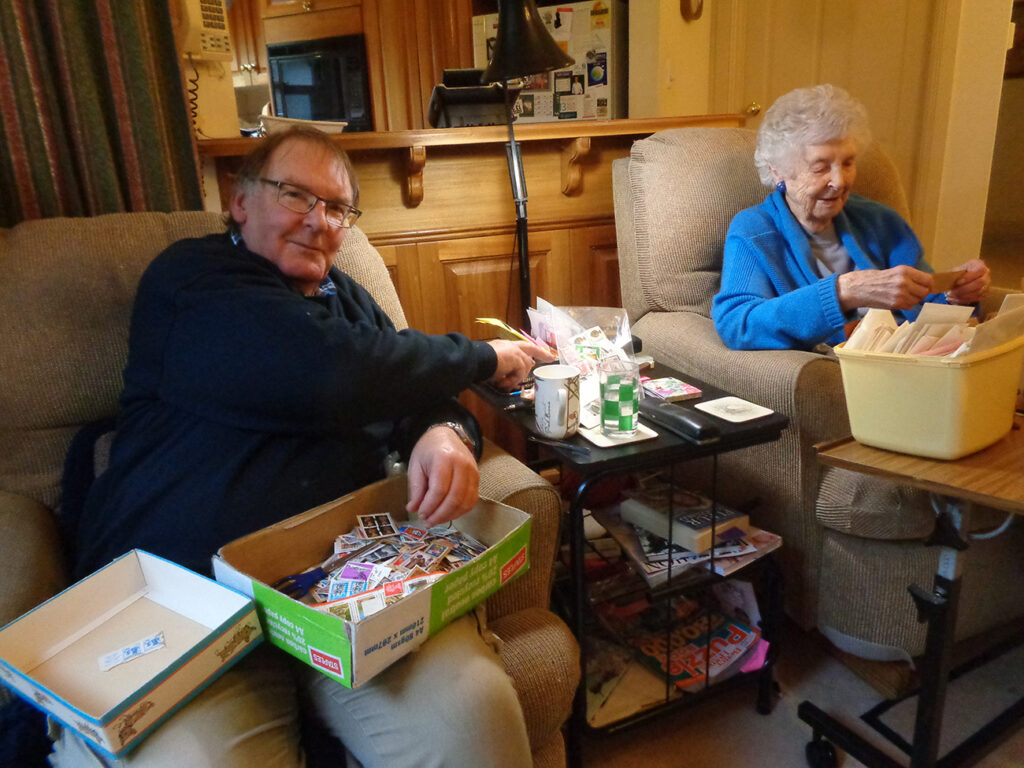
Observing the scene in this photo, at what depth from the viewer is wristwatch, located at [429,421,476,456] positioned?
113cm

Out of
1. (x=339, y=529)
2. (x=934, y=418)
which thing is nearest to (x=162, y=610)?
(x=339, y=529)

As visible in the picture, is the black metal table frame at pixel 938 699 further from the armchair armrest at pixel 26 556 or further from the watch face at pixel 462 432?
the armchair armrest at pixel 26 556

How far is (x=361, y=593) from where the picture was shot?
0.88 metres

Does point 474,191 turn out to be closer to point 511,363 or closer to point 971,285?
point 511,363

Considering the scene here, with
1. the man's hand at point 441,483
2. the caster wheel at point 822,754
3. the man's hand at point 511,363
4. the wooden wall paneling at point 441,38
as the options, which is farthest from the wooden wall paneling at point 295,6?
the caster wheel at point 822,754

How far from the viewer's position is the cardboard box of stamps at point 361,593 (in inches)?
30.0

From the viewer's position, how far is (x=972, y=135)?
8.57 feet

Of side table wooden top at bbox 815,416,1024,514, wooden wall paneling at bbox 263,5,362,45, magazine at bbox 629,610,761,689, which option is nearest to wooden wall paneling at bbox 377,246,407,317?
magazine at bbox 629,610,761,689

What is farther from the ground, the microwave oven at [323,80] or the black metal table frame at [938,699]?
the microwave oven at [323,80]

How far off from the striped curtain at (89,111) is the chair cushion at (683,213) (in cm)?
107

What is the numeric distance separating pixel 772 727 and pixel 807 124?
1.26m

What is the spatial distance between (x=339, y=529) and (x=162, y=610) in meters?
0.24

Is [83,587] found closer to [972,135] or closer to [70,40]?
[70,40]

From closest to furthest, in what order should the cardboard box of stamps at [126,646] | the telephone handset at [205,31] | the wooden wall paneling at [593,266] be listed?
the cardboard box of stamps at [126,646]
the telephone handset at [205,31]
the wooden wall paneling at [593,266]
